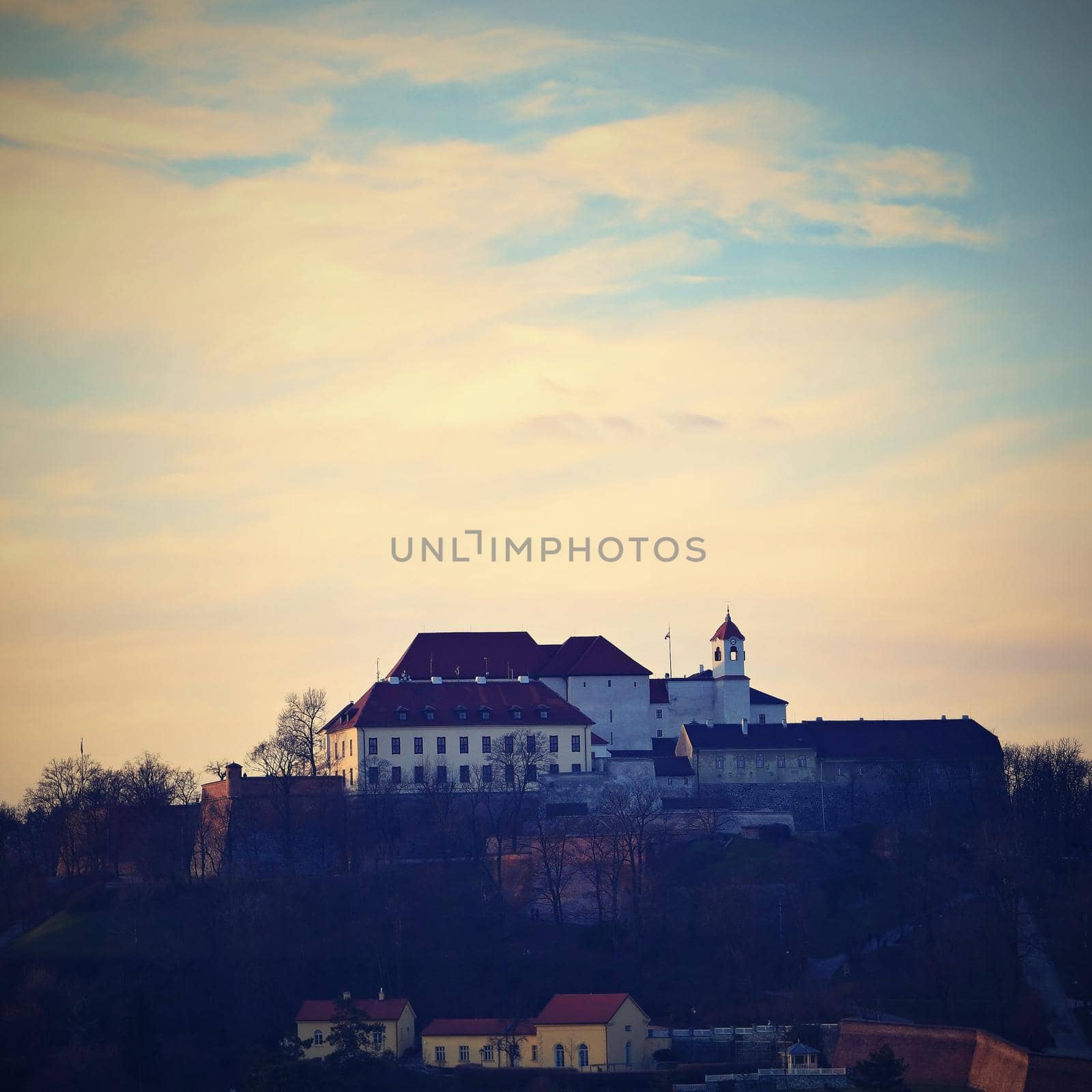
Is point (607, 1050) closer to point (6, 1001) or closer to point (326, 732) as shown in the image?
point (6, 1001)

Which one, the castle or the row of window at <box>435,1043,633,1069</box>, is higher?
the castle

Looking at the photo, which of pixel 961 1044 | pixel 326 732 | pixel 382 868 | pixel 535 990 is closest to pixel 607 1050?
pixel 535 990

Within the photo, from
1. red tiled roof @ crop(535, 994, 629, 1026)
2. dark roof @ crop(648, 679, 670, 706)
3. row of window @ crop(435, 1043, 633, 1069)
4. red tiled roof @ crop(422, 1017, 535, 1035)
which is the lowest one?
row of window @ crop(435, 1043, 633, 1069)

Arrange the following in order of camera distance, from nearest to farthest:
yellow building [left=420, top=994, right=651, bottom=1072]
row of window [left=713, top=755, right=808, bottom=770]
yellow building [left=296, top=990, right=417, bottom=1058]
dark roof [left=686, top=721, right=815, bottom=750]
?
yellow building [left=420, top=994, right=651, bottom=1072]
yellow building [left=296, top=990, right=417, bottom=1058]
row of window [left=713, top=755, right=808, bottom=770]
dark roof [left=686, top=721, right=815, bottom=750]

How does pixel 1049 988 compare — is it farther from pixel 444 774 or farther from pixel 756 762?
pixel 444 774

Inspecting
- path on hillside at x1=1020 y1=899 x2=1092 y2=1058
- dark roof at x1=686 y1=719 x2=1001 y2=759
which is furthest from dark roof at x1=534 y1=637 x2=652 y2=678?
path on hillside at x1=1020 y1=899 x2=1092 y2=1058

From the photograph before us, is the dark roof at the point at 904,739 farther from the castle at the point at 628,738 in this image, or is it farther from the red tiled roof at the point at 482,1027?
the red tiled roof at the point at 482,1027

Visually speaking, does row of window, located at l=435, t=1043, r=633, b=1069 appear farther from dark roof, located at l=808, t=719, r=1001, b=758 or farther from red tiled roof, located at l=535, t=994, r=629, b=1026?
dark roof, located at l=808, t=719, r=1001, b=758

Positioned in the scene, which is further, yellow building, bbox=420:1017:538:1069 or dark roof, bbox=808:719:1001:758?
dark roof, bbox=808:719:1001:758
